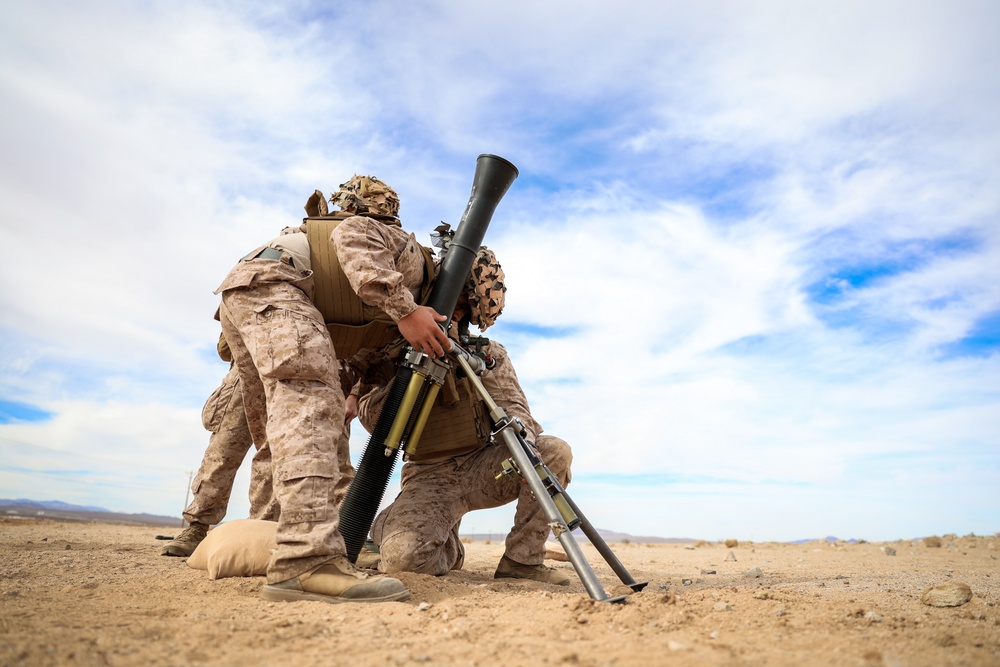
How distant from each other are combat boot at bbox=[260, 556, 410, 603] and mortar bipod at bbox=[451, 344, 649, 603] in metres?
0.84

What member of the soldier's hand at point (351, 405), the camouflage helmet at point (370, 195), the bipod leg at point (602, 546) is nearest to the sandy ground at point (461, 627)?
the bipod leg at point (602, 546)

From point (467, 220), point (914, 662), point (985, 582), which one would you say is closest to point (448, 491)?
point (467, 220)

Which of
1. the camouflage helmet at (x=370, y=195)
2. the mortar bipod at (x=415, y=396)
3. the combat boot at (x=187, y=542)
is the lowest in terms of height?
the combat boot at (x=187, y=542)

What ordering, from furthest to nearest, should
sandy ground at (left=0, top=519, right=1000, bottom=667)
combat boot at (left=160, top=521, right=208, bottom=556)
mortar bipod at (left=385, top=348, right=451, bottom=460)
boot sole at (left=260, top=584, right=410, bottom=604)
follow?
combat boot at (left=160, top=521, right=208, bottom=556) → mortar bipod at (left=385, top=348, right=451, bottom=460) → boot sole at (left=260, top=584, right=410, bottom=604) → sandy ground at (left=0, top=519, right=1000, bottom=667)

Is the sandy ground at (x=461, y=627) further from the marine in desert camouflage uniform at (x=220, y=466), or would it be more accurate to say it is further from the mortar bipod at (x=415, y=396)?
the marine in desert camouflage uniform at (x=220, y=466)

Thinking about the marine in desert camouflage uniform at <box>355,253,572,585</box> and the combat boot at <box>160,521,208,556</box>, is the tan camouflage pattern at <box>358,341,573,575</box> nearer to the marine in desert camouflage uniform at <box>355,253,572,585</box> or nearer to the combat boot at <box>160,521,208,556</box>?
the marine in desert camouflage uniform at <box>355,253,572,585</box>

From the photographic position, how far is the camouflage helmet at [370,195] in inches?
178

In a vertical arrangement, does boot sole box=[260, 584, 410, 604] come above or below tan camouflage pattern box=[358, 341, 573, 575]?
below

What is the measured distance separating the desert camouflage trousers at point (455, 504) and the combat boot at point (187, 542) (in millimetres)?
1619

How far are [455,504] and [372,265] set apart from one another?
222 centimetres

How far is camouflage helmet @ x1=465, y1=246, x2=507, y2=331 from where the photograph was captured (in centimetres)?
480

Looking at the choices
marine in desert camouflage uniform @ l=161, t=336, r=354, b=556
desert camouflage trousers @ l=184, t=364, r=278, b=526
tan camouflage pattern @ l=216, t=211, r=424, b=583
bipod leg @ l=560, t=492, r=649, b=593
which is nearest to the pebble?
bipod leg @ l=560, t=492, r=649, b=593

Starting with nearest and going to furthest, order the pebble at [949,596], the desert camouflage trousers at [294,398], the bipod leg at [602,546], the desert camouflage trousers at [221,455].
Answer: the desert camouflage trousers at [294,398] < the pebble at [949,596] < the bipod leg at [602,546] < the desert camouflage trousers at [221,455]

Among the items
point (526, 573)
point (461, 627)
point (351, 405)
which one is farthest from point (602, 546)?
point (351, 405)
